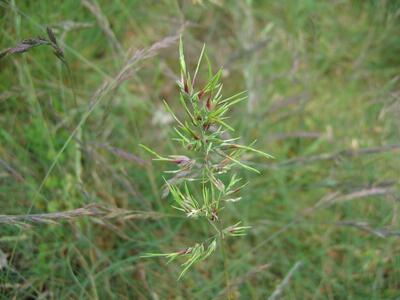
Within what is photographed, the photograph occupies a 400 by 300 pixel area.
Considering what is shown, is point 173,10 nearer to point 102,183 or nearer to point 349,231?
point 102,183

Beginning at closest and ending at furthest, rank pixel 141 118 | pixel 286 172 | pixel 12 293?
pixel 12 293, pixel 286 172, pixel 141 118

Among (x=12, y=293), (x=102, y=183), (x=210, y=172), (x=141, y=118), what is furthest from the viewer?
(x=141, y=118)

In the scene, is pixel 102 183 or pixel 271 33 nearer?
pixel 102 183

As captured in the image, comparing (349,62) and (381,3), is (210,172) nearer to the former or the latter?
(381,3)

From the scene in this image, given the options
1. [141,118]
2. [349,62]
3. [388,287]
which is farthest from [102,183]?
[349,62]

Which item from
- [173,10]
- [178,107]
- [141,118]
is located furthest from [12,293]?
[173,10]

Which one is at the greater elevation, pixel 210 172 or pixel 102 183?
pixel 210 172

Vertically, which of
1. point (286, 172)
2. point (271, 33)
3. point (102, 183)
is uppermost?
point (271, 33)
